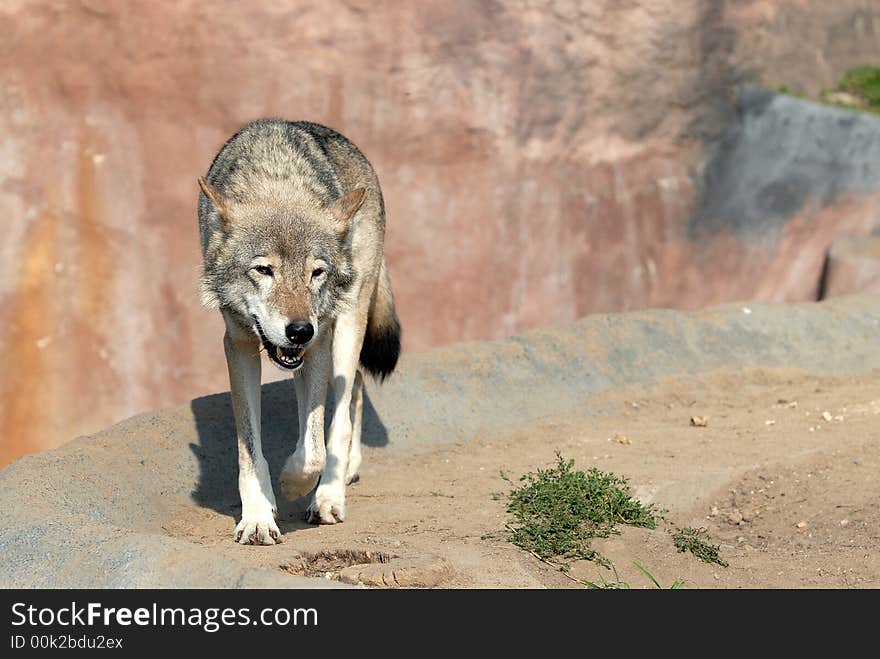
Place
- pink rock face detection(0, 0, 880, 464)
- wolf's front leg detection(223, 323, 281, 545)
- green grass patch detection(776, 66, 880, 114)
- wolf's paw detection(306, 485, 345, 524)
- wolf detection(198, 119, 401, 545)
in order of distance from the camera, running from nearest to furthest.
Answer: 1. wolf detection(198, 119, 401, 545)
2. wolf's front leg detection(223, 323, 281, 545)
3. wolf's paw detection(306, 485, 345, 524)
4. pink rock face detection(0, 0, 880, 464)
5. green grass patch detection(776, 66, 880, 114)

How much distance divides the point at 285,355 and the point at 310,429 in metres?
0.53

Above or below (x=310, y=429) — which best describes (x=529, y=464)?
below

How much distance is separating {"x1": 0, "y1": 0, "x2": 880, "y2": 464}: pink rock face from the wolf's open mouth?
4799mm

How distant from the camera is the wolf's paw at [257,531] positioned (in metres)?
5.06

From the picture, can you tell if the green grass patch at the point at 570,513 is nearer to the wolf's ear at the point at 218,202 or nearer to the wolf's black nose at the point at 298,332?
the wolf's black nose at the point at 298,332

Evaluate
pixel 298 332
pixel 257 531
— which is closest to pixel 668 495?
pixel 257 531

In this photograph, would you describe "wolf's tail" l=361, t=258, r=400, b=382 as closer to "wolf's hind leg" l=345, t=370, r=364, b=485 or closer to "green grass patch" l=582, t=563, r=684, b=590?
"wolf's hind leg" l=345, t=370, r=364, b=485

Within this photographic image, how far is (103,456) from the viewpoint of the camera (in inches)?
230

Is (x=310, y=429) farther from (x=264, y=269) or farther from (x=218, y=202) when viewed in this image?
(x=218, y=202)

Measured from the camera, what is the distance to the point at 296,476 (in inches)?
202

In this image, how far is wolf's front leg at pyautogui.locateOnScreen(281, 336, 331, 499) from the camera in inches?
202

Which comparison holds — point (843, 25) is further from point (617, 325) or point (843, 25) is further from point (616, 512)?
point (616, 512)

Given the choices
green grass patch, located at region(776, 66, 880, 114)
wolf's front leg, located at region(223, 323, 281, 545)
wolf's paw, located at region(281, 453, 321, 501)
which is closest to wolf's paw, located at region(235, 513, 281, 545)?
wolf's front leg, located at region(223, 323, 281, 545)

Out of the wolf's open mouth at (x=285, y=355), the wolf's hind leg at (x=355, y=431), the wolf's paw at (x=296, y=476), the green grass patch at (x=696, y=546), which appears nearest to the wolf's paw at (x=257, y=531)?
the wolf's paw at (x=296, y=476)
